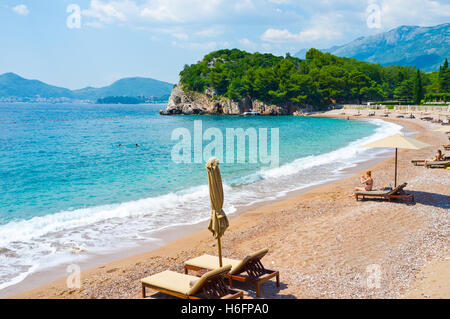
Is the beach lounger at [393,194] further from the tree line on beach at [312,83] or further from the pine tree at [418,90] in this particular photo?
the tree line on beach at [312,83]

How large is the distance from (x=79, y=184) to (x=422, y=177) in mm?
18648

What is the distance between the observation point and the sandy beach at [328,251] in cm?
748

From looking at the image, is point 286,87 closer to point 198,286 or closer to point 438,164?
point 438,164

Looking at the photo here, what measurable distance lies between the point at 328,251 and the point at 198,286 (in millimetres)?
4158

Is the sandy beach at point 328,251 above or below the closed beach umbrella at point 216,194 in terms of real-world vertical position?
below

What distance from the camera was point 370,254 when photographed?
9055mm

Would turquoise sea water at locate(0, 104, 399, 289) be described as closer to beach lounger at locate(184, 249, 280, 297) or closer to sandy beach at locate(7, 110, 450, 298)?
sandy beach at locate(7, 110, 450, 298)

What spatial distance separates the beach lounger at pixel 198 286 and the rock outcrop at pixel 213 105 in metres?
113

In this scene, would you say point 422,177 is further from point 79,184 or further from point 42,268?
point 79,184

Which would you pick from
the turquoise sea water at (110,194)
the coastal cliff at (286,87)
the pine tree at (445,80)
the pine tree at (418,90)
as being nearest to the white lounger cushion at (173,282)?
the turquoise sea water at (110,194)

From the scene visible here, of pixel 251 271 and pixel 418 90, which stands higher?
pixel 418 90

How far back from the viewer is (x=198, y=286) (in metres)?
6.58

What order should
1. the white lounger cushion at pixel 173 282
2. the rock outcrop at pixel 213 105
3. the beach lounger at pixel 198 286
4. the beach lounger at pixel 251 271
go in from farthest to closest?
the rock outcrop at pixel 213 105, the beach lounger at pixel 251 271, the white lounger cushion at pixel 173 282, the beach lounger at pixel 198 286

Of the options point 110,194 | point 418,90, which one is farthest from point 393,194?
point 418,90
